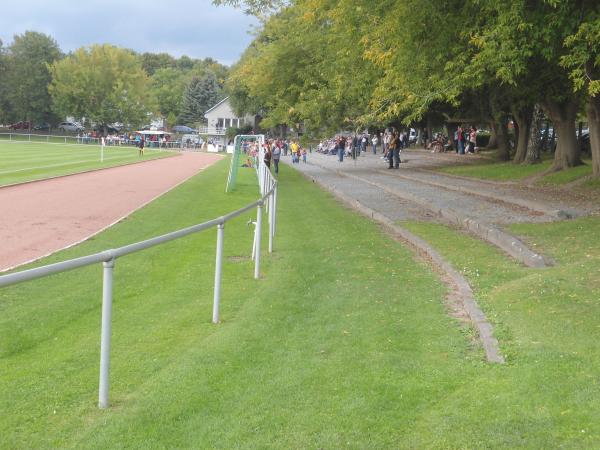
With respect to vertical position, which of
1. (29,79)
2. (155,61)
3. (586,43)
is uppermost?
(155,61)

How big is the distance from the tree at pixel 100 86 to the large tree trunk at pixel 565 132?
3326 inches

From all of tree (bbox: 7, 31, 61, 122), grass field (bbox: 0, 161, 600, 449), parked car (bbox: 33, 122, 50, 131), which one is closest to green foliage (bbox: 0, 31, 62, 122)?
tree (bbox: 7, 31, 61, 122)

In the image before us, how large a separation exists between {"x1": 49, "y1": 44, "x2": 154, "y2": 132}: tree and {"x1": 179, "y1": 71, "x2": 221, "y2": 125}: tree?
95.4 feet

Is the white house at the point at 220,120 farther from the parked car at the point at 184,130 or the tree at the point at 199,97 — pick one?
the tree at the point at 199,97

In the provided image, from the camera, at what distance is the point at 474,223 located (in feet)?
48.7

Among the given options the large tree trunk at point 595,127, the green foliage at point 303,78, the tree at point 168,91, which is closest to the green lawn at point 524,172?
the large tree trunk at point 595,127

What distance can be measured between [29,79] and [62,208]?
93432 mm

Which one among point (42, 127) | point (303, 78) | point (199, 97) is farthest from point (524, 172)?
point (199, 97)

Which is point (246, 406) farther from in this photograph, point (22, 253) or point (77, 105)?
point (77, 105)

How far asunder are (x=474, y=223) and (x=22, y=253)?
8.71 meters

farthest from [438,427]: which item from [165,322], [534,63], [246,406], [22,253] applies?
[534,63]

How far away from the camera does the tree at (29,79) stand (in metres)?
104

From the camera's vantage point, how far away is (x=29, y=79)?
105 meters

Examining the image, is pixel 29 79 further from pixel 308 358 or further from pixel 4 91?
pixel 308 358
